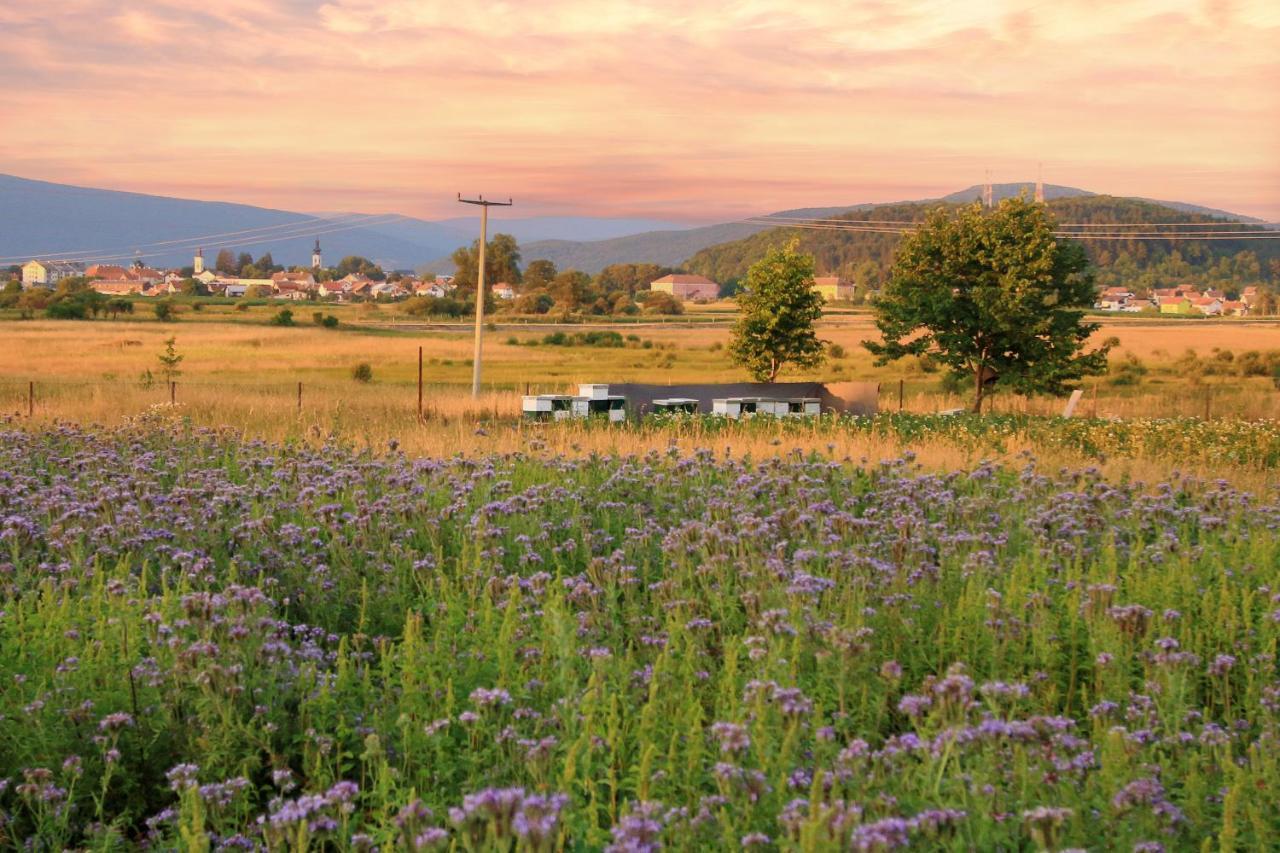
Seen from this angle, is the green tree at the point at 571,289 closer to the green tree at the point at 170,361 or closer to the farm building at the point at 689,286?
the farm building at the point at 689,286

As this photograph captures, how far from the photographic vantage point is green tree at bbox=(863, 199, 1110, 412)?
29.5m

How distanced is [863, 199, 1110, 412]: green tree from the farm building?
144 metres

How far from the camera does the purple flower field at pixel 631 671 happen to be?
3480 mm

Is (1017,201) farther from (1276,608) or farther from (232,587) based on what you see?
(232,587)

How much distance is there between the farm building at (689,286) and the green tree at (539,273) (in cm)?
3130

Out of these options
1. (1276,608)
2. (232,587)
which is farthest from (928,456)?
(232,587)

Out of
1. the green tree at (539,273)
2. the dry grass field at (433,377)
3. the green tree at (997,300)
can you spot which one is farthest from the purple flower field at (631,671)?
the green tree at (539,273)

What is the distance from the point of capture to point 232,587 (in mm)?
5070

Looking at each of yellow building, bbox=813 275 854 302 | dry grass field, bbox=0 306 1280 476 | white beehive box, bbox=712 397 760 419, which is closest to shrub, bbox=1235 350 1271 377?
dry grass field, bbox=0 306 1280 476

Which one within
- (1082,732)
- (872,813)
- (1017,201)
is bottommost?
(1082,732)

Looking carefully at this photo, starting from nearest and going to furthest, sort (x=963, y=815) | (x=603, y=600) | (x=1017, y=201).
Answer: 1. (x=963, y=815)
2. (x=603, y=600)
3. (x=1017, y=201)

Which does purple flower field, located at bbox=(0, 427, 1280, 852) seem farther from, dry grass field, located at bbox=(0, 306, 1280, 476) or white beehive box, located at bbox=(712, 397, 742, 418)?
white beehive box, located at bbox=(712, 397, 742, 418)

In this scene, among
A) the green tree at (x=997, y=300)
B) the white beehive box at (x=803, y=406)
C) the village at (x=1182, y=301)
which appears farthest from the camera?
the village at (x=1182, y=301)

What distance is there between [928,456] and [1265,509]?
5.59 m
